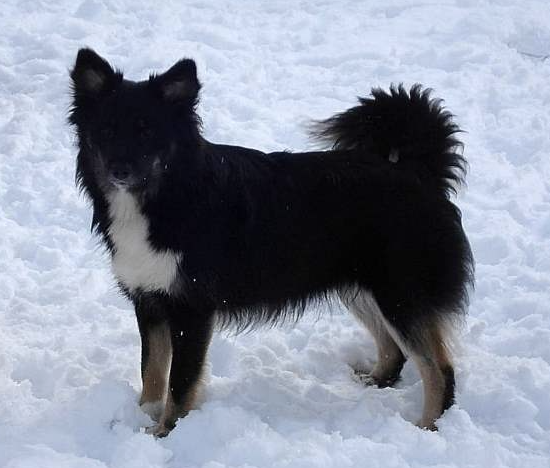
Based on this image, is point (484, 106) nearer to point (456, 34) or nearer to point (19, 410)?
point (456, 34)

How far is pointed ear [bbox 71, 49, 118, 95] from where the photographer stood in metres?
4.17

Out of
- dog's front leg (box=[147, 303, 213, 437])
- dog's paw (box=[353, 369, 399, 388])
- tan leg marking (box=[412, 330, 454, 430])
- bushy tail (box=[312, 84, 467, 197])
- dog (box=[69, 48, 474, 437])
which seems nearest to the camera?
dog (box=[69, 48, 474, 437])

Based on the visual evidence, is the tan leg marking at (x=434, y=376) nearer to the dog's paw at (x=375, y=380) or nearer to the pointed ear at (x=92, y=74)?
the dog's paw at (x=375, y=380)

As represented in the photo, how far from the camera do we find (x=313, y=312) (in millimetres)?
5703

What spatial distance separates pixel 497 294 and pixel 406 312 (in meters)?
1.57

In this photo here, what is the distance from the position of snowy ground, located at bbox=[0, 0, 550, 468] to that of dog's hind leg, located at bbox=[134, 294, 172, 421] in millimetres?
165

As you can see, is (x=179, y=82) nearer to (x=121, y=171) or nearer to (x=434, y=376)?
(x=121, y=171)

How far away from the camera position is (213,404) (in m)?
4.18

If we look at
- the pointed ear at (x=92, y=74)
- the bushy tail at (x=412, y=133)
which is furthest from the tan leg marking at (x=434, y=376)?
the pointed ear at (x=92, y=74)

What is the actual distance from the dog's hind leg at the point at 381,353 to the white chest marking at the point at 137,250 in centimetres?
127

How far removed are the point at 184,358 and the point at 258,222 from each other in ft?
2.72

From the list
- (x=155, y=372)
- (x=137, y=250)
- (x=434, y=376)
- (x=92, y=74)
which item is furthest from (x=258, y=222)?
(x=434, y=376)

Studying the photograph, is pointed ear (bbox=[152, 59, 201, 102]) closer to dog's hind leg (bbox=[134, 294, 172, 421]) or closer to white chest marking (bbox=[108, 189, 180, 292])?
white chest marking (bbox=[108, 189, 180, 292])

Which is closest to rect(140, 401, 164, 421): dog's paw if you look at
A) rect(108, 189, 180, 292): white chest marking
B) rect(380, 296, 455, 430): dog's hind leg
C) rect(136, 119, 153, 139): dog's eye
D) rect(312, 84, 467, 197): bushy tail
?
rect(108, 189, 180, 292): white chest marking
